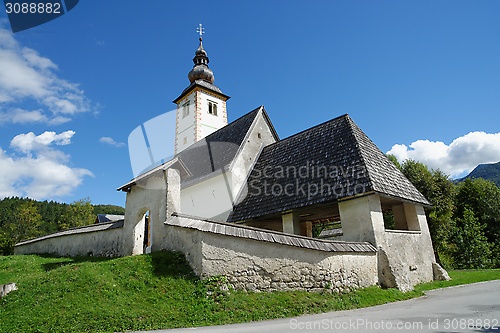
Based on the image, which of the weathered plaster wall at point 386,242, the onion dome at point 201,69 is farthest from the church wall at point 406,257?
the onion dome at point 201,69

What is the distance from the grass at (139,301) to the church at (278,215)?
1.49 ft

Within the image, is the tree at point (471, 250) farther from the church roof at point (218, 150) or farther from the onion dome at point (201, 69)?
the onion dome at point (201, 69)

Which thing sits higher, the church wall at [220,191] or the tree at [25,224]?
the tree at [25,224]

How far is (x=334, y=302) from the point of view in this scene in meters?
8.48

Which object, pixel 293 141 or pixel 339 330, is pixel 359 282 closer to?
pixel 339 330

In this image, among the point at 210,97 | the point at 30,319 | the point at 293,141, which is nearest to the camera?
the point at 30,319

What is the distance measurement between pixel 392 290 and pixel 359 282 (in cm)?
122

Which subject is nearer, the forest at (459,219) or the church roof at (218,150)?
the church roof at (218,150)

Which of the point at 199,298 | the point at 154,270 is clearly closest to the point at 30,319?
the point at 154,270

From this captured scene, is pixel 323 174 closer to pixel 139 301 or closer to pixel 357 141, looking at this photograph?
pixel 357 141

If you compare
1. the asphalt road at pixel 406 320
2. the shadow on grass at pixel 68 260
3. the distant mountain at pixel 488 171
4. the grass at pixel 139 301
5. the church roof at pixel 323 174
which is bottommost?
the asphalt road at pixel 406 320

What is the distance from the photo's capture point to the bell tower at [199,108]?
3041 cm

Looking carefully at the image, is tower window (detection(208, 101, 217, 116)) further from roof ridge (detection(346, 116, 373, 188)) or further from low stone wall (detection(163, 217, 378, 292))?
low stone wall (detection(163, 217, 378, 292))

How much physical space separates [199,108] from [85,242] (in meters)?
19.0
